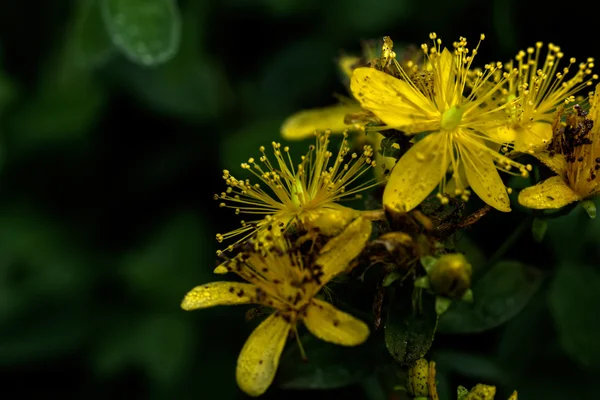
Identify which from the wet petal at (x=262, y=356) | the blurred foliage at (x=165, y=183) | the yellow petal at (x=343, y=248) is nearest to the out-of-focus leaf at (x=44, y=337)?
the blurred foliage at (x=165, y=183)

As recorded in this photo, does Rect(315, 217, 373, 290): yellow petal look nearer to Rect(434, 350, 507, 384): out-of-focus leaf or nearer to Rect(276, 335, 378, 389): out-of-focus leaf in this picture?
Rect(276, 335, 378, 389): out-of-focus leaf

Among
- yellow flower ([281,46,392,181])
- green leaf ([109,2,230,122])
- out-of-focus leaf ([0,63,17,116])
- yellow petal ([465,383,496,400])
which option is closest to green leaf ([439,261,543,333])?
yellow petal ([465,383,496,400])

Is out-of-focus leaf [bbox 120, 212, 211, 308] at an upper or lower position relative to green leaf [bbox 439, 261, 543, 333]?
upper

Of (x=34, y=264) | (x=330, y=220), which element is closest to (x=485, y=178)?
(x=330, y=220)

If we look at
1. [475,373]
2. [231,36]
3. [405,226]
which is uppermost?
[231,36]

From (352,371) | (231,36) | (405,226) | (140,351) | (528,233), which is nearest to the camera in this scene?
(405,226)

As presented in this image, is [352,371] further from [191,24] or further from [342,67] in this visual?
[191,24]

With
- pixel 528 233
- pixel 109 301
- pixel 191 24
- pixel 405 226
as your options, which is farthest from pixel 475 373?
pixel 191 24
